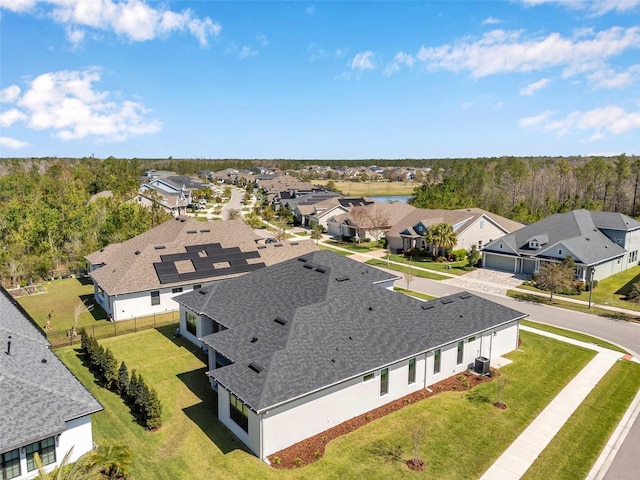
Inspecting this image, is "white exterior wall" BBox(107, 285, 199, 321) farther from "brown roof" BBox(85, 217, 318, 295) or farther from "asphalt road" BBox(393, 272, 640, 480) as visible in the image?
"asphalt road" BBox(393, 272, 640, 480)

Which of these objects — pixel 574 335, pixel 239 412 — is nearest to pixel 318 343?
pixel 239 412

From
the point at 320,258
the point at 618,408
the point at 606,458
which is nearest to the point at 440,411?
the point at 606,458

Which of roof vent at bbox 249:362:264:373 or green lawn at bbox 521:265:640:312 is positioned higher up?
roof vent at bbox 249:362:264:373

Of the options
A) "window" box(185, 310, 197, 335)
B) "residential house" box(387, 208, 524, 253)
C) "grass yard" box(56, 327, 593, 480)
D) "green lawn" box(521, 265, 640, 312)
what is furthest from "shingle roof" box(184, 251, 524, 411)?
"residential house" box(387, 208, 524, 253)

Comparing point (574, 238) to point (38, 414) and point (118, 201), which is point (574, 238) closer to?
point (38, 414)

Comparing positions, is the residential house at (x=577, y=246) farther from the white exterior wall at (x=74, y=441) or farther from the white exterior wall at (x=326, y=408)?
the white exterior wall at (x=74, y=441)

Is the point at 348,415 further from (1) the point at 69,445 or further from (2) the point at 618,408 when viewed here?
(2) the point at 618,408

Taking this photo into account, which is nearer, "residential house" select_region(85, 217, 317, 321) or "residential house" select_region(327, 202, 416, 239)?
"residential house" select_region(85, 217, 317, 321)
